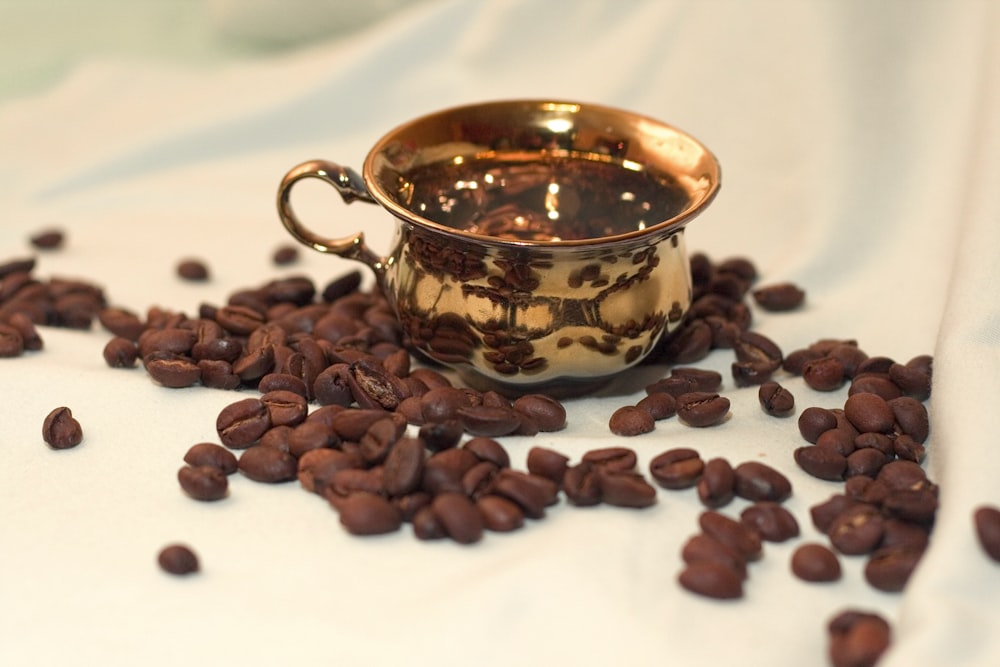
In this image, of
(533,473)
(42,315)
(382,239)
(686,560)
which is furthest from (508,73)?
(686,560)

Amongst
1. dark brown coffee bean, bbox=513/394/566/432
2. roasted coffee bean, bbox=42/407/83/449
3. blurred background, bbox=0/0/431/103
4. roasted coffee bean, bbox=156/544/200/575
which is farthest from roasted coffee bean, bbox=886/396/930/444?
blurred background, bbox=0/0/431/103

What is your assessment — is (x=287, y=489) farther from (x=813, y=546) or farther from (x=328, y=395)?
(x=813, y=546)

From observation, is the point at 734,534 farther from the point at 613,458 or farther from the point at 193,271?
the point at 193,271

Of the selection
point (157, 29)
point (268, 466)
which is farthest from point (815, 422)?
point (157, 29)

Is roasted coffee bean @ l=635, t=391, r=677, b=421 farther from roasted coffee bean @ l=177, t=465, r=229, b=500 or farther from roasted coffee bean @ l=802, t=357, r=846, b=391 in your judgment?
roasted coffee bean @ l=177, t=465, r=229, b=500

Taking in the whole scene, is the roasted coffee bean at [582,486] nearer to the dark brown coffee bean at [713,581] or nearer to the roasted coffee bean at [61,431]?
the dark brown coffee bean at [713,581]
